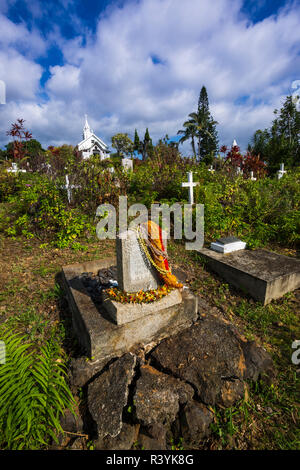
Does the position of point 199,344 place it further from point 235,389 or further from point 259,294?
point 259,294

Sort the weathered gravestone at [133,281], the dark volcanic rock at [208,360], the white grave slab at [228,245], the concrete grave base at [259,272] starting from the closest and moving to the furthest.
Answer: the dark volcanic rock at [208,360], the weathered gravestone at [133,281], the concrete grave base at [259,272], the white grave slab at [228,245]

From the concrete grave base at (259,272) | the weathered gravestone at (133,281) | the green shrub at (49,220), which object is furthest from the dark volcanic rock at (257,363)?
the green shrub at (49,220)

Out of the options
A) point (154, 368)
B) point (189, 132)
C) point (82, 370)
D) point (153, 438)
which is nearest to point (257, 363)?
Result: point (154, 368)

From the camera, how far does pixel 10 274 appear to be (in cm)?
404

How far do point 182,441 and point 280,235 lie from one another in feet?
17.3

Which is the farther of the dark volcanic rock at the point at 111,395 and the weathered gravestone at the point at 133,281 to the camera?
the weathered gravestone at the point at 133,281

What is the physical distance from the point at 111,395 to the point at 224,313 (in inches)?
82.5

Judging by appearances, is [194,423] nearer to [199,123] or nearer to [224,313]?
[224,313]

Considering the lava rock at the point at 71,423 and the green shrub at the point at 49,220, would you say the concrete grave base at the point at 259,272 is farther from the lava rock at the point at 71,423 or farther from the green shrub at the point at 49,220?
the green shrub at the point at 49,220

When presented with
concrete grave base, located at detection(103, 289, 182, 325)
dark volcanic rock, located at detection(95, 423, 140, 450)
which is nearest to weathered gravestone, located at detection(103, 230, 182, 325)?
concrete grave base, located at detection(103, 289, 182, 325)

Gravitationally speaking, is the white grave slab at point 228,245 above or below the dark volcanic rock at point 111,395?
above

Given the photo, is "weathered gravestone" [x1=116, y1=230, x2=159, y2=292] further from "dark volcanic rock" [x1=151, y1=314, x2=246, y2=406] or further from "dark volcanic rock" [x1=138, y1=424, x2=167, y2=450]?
"dark volcanic rock" [x1=138, y1=424, x2=167, y2=450]

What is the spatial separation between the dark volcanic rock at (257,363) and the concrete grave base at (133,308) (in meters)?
0.98

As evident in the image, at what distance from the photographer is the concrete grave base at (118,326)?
7.55 ft
